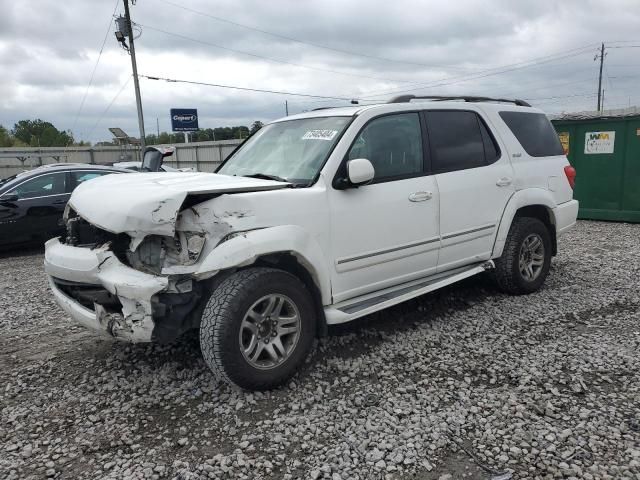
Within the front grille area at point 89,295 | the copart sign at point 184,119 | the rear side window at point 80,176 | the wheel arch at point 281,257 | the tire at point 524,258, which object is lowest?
the tire at point 524,258

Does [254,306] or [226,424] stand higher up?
[254,306]

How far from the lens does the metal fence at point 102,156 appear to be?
25.4m

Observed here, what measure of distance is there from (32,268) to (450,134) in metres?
6.39

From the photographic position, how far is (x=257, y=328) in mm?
3336

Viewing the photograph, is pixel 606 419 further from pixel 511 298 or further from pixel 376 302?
pixel 511 298

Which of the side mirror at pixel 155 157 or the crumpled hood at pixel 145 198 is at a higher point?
the side mirror at pixel 155 157

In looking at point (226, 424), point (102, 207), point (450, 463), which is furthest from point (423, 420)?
point (102, 207)

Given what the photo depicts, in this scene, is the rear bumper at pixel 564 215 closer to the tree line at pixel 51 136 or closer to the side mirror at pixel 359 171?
the side mirror at pixel 359 171

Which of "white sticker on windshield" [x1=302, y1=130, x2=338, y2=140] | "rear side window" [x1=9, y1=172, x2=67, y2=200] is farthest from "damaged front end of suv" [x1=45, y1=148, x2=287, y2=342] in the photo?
"rear side window" [x1=9, y1=172, x2=67, y2=200]

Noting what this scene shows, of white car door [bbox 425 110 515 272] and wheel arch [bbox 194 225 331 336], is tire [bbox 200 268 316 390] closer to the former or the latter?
wheel arch [bbox 194 225 331 336]

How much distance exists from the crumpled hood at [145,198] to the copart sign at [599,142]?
28.5ft

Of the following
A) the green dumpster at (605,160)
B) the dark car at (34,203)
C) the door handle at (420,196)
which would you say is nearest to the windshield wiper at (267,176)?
the door handle at (420,196)

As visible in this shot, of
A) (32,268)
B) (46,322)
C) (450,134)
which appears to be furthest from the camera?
(32,268)

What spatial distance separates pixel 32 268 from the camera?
766 centimetres
